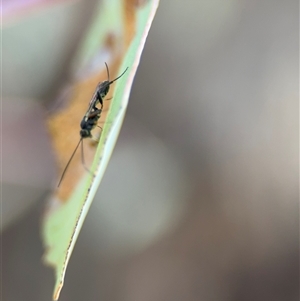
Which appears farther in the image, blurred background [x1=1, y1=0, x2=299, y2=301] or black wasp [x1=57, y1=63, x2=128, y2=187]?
blurred background [x1=1, y1=0, x2=299, y2=301]

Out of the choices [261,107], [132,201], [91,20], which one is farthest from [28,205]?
[261,107]

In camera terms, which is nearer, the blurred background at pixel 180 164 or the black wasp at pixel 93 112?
the black wasp at pixel 93 112

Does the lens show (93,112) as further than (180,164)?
No

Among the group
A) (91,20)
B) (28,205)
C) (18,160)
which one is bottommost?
(28,205)

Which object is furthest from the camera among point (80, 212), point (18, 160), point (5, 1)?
point (18, 160)

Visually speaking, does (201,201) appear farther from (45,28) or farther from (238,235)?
(45,28)

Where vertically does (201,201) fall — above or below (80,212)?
above

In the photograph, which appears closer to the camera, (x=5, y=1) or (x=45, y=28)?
(x=5, y=1)

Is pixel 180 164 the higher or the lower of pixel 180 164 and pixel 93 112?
the higher
